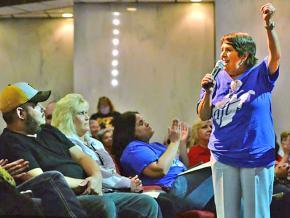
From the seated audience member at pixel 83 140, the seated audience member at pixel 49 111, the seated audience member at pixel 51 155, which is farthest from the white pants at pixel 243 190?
the seated audience member at pixel 49 111

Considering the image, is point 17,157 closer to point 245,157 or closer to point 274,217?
point 245,157

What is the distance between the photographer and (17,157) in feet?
10.1

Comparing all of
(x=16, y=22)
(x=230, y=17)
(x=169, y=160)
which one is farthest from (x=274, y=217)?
(x=16, y=22)

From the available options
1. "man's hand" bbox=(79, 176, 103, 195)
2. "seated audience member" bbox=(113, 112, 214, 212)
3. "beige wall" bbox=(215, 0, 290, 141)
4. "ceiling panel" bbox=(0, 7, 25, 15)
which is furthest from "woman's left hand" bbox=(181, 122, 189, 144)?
"ceiling panel" bbox=(0, 7, 25, 15)

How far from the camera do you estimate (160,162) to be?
3.47 meters

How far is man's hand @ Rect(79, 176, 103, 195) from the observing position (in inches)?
125

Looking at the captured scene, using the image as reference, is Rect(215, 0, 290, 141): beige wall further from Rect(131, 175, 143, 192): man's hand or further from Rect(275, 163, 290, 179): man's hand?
Rect(131, 175, 143, 192): man's hand

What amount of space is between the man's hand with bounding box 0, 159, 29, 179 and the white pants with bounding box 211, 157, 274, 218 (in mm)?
933

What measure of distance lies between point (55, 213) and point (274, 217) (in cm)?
114

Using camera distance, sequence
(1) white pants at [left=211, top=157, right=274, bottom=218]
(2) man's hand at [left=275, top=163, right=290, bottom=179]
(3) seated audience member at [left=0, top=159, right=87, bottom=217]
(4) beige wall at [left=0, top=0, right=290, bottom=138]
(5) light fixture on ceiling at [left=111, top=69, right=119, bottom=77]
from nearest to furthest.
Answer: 1. (1) white pants at [left=211, top=157, right=274, bottom=218]
2. (3) seated audience member at [left=0, top=159, right=87, bottom=217]
3. (2) man's hand at [left=275, top=163, right=290, bottom=179]
4. (4) beige wall at [left=0, top=0, right=290, bottom=138]
5. (5) light fixture on ceiling at [left=111, top=69, right=119, bottom=77]

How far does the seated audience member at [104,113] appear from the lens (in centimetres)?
396

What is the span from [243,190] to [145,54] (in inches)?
58.6

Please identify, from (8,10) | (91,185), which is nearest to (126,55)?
(8,10)

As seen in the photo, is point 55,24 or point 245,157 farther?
point 55,24
